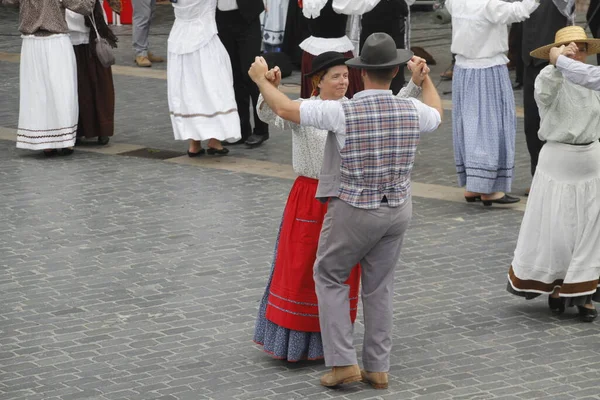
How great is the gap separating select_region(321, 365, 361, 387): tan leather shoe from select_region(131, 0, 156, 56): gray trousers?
10.8m

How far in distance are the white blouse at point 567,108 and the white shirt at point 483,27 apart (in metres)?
2.21

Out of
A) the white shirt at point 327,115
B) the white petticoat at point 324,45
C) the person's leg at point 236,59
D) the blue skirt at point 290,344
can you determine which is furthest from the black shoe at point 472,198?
the white shirt at point 327,115

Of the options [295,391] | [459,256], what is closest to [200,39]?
[459,256]

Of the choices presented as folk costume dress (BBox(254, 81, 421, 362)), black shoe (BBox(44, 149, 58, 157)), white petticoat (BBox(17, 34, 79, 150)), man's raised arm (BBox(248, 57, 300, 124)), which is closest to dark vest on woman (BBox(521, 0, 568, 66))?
folk costume dress (BBox(254, 81, 421, 362))

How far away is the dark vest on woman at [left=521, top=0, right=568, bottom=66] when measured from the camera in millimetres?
9258

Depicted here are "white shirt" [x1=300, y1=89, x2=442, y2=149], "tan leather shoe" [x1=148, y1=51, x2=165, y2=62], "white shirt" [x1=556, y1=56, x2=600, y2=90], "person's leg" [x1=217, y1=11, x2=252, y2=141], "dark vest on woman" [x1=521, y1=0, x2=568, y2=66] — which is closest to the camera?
"white shirt" [x1=300, y1=89, x2=442, y2=149]

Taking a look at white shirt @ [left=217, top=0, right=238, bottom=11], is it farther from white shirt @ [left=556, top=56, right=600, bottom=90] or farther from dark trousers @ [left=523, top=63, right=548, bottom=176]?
white shirt @ [left=556, top=56, right=600, bottom=90]

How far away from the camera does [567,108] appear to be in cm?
693

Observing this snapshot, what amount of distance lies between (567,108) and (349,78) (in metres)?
3.14

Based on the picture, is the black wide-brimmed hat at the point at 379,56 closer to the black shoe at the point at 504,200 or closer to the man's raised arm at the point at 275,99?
the man's raised arm at the point at 275,99

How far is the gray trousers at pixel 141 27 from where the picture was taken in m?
16.1

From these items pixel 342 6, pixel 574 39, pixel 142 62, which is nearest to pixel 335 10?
pixel 342 6

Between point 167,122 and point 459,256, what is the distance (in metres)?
5.49

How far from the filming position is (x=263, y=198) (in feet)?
32.0
